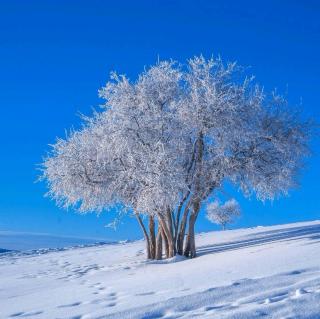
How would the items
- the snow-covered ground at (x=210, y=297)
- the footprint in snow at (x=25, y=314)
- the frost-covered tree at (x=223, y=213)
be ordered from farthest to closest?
the frost-covered tree at (x=223, y=213) → the footprint in snow at (x=25, y=314) → the snow-covered ground at (x=210, y=297)

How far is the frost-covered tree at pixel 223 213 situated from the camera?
198ft

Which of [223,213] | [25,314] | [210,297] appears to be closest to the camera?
[210,297]

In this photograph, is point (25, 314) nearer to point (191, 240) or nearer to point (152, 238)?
point (191, 240)

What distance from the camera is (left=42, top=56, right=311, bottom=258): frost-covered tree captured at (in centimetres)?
1773

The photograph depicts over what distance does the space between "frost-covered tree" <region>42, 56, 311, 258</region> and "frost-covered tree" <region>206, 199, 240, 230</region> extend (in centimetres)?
3993

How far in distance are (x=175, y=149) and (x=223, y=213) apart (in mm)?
43752

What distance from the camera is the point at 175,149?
17.9 m

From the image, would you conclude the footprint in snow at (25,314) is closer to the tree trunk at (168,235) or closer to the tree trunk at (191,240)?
the tree trunk at (168,235)

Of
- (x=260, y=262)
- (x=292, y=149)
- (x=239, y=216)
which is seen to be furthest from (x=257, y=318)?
(x=239, y=216)

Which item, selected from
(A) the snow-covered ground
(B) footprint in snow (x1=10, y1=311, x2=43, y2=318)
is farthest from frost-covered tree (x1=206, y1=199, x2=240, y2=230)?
(B) footprint in snow (x1=10, y1=311, x2=43, y2=318)

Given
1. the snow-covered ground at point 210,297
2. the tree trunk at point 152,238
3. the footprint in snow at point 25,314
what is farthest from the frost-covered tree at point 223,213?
the footprint in snow at point 25,314

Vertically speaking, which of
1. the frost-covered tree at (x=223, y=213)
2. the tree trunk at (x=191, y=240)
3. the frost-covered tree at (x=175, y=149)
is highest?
the frost-covered tree at (x=223, y=213)

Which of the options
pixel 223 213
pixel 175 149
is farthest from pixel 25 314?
pixel 223 213

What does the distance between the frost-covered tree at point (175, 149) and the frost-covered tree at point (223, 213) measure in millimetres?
39930
